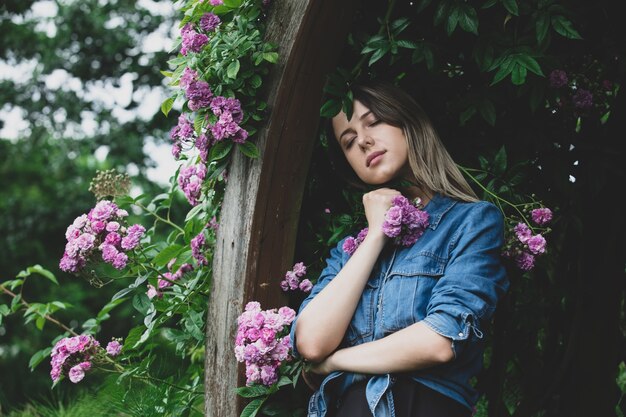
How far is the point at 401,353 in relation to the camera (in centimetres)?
174

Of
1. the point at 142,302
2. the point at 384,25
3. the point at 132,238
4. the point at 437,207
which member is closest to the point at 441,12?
the point at 384,25

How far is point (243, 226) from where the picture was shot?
2205mm

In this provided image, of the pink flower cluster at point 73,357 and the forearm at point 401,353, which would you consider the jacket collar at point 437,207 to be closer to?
the forearm at point 401,353

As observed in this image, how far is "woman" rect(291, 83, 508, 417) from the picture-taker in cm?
175

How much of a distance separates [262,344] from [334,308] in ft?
0.80

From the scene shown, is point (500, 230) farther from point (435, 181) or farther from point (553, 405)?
point (553, 405)

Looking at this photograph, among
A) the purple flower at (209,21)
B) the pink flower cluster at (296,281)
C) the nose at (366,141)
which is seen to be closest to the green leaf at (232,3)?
the purple flower at (209,21)

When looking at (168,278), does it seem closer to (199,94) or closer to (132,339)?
(132,339)

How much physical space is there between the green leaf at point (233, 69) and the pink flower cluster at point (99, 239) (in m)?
0.54

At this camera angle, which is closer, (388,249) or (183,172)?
(388,249)

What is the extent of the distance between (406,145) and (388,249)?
303 mm

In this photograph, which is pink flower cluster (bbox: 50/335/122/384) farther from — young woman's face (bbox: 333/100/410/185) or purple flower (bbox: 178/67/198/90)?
young woman's face (bbox: 333/100/410/185)

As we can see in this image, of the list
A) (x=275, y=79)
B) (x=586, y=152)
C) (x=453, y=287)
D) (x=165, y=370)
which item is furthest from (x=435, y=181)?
(x=165, y=370)

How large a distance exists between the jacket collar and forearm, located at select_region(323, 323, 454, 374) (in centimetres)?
33
